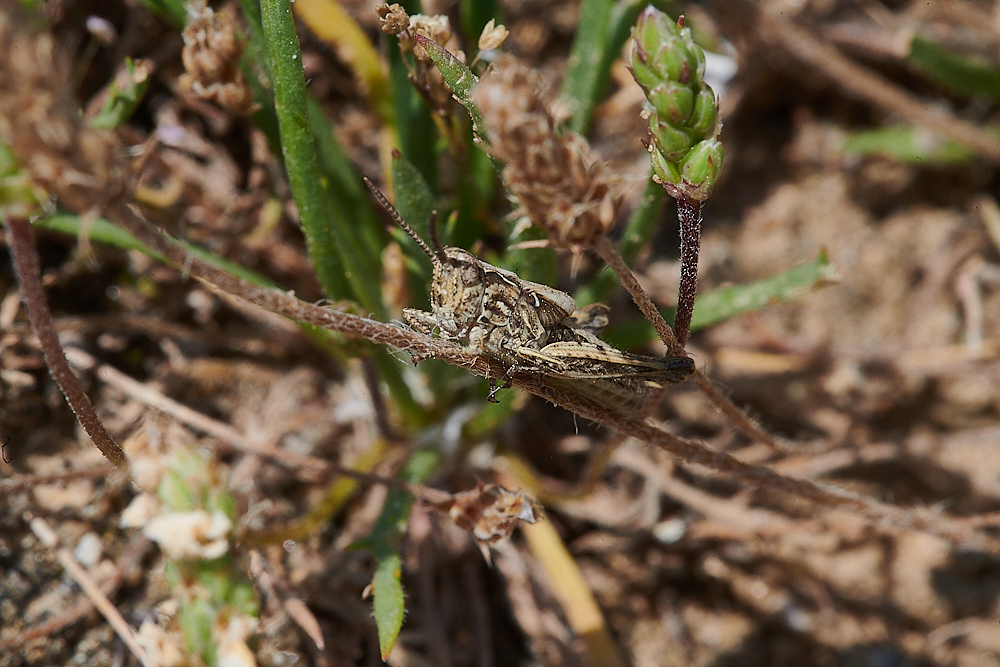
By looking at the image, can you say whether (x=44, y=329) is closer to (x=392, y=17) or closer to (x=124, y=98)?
(x=124, y=98)

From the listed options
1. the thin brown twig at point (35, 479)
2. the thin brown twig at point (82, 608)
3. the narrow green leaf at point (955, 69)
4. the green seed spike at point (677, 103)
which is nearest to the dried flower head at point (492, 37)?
the green seed spike at point (677, 103)

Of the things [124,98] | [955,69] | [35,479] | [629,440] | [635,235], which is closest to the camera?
[124,98]

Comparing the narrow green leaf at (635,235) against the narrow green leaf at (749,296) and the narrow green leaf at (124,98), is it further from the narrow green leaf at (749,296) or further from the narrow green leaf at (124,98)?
the narrow green leaf at (124,98)

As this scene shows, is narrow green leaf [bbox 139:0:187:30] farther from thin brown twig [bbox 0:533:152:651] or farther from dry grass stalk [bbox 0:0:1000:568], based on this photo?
thin brown twig [bbox 0:533:152:651]

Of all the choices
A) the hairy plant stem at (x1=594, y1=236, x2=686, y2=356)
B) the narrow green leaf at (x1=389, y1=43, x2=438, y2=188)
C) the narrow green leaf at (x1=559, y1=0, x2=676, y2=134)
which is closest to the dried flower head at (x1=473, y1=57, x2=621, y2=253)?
the hairy plant stem at (x1=594, y1=236, x2=686, y2=356)

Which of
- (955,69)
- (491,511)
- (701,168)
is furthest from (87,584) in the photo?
(955,69)

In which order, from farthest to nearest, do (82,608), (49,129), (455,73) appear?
(82,608), (455,73), (49,129)

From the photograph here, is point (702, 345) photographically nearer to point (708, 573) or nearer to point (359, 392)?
point (708, 573)

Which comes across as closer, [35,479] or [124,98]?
[124,98]
